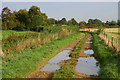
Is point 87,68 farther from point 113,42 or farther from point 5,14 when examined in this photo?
point 5,14

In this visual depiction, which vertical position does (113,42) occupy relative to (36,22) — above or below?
below

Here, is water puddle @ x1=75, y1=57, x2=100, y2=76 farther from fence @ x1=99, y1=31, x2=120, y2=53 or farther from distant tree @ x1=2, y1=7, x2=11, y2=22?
distant tree @ x1=2, y1=7, x2=11, y2=22

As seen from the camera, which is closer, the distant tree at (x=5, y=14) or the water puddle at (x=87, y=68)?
the water puddle at (x=87, y=68)

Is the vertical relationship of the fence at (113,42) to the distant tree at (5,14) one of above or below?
below

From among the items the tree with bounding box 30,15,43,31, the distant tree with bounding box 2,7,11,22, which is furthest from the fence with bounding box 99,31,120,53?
the distant tree with bounding box 2,7,11,22

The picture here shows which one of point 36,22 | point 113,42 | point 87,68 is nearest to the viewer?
point 87,68

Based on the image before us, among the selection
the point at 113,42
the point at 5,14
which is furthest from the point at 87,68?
the point at 5,14

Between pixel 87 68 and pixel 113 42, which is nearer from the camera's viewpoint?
pixel 87 68

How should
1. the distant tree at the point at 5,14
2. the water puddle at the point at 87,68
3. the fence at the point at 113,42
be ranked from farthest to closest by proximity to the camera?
the distant tree at the point at 5,14, the fence at the point at 113,42, the water puddle at the point at 87,68

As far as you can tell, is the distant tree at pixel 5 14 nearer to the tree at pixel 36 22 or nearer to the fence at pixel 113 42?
the tree at pixel 36 22

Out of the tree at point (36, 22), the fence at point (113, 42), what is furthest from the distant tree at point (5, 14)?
the fence at point (113, 42)

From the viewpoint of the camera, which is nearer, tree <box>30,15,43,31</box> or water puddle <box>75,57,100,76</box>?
water puddle <box>75,57,100,76</box>

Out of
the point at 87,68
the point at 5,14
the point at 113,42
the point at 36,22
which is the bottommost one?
the point at 87,68

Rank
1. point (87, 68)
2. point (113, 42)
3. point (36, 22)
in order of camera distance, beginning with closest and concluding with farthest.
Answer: point (87, 68)
point (113, 42)
point (36, 22)
